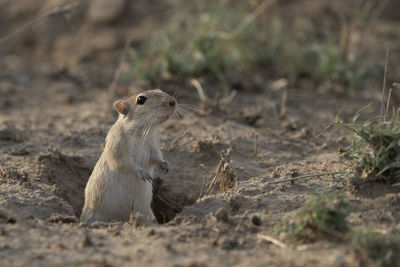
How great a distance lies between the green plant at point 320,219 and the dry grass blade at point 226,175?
3.77ft

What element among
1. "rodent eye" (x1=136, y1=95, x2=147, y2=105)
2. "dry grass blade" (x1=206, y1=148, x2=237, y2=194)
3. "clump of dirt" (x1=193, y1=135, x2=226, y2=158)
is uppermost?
"rodent eye" (x1=136, y1=95, x2=147, y2=105)

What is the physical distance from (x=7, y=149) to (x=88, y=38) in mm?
4450

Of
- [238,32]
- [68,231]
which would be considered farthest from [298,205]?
[238,32]

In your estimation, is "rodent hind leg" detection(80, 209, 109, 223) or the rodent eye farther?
the rodent eye

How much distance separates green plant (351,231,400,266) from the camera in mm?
3025

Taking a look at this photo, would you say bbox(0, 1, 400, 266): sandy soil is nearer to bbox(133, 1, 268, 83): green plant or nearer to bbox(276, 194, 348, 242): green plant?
bbox(276, 194, 348, 242): green plant

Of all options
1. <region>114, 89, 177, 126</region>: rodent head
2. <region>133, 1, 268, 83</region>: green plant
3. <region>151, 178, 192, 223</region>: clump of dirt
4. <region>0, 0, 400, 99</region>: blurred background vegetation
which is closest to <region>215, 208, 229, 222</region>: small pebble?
<region>114, 89, 177, 126</region>: rodent head

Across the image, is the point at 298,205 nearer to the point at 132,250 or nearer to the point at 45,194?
the point at 132,250

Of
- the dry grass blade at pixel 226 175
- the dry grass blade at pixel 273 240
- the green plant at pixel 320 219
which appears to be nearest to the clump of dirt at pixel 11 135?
the dry grass blade at pixel 226 175

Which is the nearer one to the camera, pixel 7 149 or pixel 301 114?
pixel 7 149

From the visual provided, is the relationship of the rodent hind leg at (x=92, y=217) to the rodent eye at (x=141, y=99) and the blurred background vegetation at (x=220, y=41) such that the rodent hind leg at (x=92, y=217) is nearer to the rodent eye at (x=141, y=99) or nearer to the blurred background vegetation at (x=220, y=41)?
the rodent eye at (x=141, y=99)

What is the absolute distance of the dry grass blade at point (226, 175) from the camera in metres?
4.54

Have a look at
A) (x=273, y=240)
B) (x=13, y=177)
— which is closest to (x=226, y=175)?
(x=273, y=240)

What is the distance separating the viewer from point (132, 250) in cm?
336
